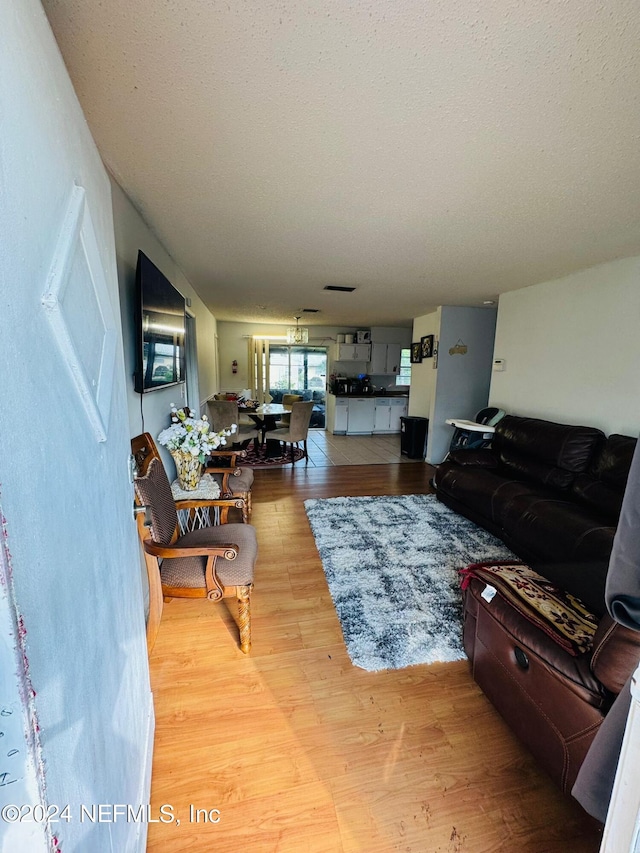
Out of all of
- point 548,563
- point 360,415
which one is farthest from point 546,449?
point 360,415

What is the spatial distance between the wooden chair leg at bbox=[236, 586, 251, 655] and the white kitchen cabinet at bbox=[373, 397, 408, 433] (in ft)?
19.4

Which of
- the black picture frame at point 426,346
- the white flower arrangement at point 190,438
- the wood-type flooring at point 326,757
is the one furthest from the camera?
the black picture frame at point 426,346

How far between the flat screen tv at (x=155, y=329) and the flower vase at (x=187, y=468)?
1.70 ft

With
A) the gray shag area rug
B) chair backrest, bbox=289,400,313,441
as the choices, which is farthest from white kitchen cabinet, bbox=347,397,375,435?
the gray shag area rug

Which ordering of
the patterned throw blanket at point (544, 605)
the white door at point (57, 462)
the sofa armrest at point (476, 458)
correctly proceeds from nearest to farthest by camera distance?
the white door at point (57, 462) → the patterned throw blanket at point (544, 605) → the sofa armrest at point (476, 458)

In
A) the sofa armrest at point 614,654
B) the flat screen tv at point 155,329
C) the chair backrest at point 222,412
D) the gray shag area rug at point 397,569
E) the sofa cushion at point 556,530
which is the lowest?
the gray shag area rug at point 397,569

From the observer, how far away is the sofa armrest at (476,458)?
3.56m

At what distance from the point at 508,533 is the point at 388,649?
1.51 meters

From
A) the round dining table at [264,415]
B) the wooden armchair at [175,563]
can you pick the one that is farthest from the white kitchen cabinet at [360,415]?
the wooden armchair at [175,563]

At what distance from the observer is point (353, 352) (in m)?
7.59

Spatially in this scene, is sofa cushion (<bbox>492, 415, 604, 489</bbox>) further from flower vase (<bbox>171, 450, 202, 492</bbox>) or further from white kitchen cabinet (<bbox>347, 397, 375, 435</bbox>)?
white kitchen cabinet (<bbox>347, 397, 375, 435</bbox>)

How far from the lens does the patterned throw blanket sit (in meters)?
1.26

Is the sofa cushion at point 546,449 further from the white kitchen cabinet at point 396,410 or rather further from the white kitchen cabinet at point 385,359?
the white kitchen cabinet at point 385,359

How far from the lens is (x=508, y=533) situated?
8.94 ft
